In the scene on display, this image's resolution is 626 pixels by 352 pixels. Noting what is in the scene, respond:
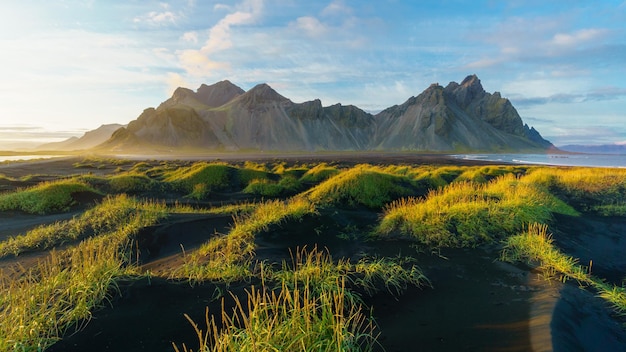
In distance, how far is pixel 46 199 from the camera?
1864 centimetres

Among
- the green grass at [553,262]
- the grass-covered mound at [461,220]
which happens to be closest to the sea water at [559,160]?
the grass-covered mound at [461,220]

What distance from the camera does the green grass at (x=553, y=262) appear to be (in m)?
7.03

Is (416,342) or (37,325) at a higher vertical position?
(37,325)

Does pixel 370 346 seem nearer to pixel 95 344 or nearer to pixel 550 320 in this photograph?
pixel 550 320

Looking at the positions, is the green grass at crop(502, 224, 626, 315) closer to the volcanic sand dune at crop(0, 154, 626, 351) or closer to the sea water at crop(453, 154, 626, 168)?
the volcanic sand dune at crop(0, 154, 626, 351)

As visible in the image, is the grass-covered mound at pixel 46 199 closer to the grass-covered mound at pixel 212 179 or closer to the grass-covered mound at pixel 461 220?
the grass-covered mound at pixel 212 179

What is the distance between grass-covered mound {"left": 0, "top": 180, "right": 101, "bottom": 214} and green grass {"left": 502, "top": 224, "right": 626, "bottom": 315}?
2221 cm

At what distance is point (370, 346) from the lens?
4.88m

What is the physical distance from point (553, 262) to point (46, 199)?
79.0 feet

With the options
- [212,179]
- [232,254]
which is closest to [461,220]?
[232,254]

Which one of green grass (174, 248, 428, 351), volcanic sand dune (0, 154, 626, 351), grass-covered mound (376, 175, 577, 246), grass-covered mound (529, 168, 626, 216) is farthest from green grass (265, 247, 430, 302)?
grass-covered mound (529, 168, 626, 216)

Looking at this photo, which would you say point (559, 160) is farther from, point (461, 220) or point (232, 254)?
point (232, 254)

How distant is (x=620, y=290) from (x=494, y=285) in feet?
9.73

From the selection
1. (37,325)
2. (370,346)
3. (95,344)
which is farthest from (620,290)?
(37,325)
